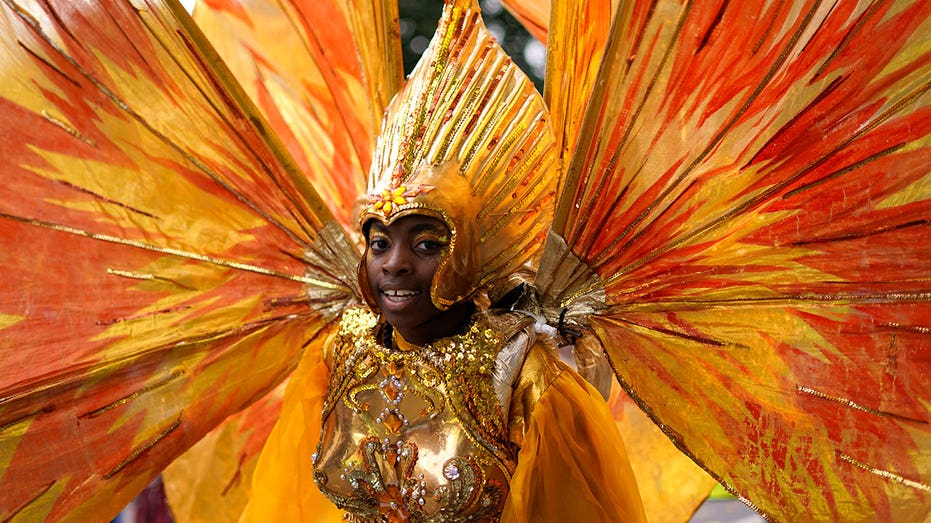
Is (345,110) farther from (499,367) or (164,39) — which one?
(499,367)

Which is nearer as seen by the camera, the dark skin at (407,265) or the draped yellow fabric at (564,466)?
the draped yellow fabric at (564,466)

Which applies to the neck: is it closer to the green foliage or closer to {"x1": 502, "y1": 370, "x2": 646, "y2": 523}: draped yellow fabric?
{"x1": 502, "y1": 370, "x2": 646, "y2": 523}: draped yellow fabric

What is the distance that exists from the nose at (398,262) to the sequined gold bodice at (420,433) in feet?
0.80

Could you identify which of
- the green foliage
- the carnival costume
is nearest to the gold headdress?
the carnival costume

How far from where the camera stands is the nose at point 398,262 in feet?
8.68

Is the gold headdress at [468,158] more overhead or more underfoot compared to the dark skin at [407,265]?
more overhead

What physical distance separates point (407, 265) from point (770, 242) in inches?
32.8

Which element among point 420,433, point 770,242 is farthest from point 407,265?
point 770,242

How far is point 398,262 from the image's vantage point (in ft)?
8.69

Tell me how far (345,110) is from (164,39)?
0.72 metres

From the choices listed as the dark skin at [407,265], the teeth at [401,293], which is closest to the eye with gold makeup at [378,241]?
the dark skin at [407,265]

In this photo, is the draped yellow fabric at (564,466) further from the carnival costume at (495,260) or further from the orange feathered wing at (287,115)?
the orange feathered wing at (287,115)

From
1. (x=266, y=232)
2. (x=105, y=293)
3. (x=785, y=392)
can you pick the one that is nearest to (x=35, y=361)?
(x=105, y=293)

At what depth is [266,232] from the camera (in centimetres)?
312
